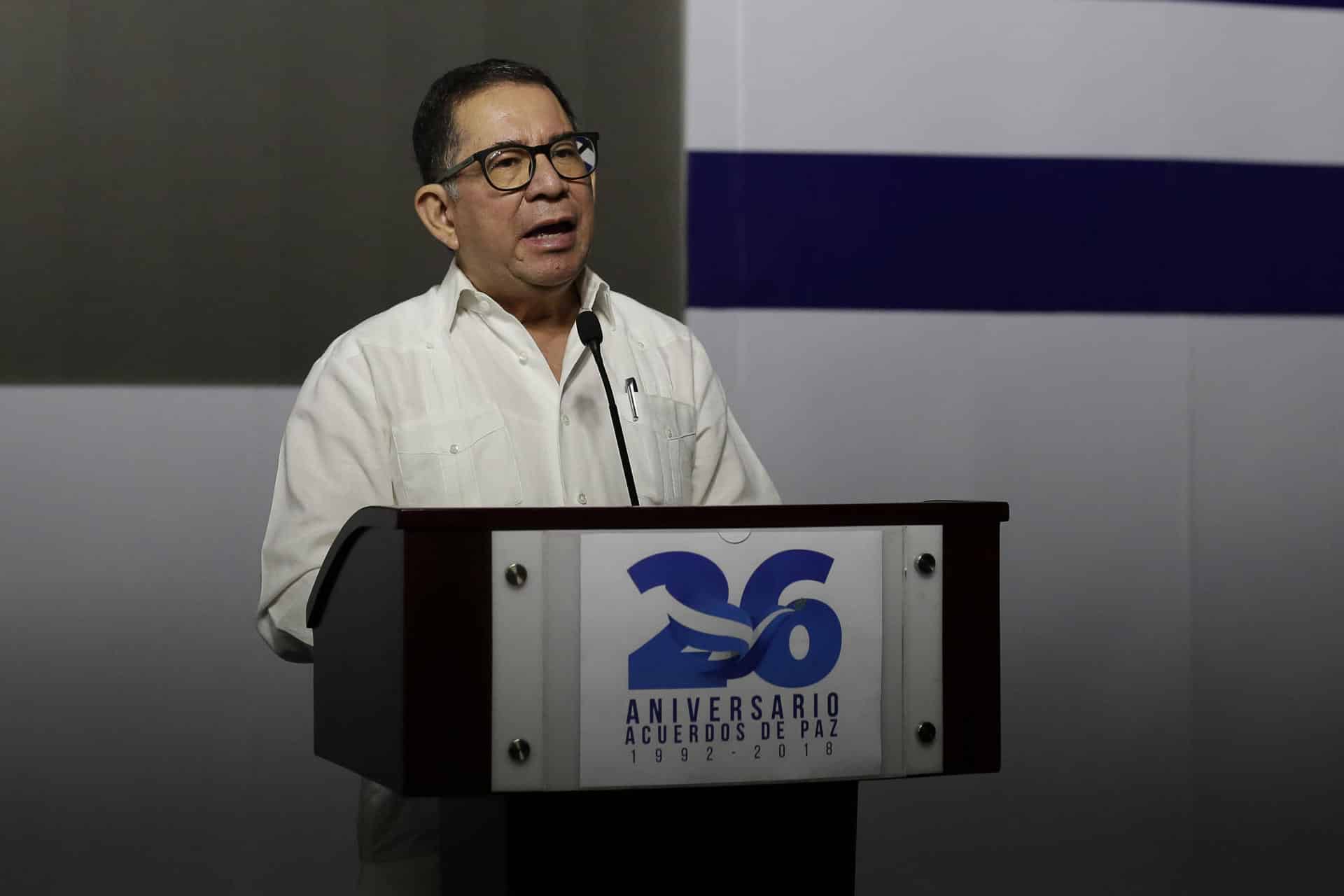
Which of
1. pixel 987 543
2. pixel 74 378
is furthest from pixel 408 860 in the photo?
pixel 74 378

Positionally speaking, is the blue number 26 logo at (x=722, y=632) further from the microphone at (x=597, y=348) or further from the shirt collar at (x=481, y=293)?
the shirt collar at (x=481, y=293)

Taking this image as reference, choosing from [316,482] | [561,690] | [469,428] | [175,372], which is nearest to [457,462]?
[469,428]

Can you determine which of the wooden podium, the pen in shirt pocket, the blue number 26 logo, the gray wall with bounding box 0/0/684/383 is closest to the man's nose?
the pen in shirt pocket

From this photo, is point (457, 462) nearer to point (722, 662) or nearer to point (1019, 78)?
point (722, 662)

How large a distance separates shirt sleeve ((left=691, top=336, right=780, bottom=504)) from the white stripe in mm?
815

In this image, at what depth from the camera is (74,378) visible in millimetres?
2604

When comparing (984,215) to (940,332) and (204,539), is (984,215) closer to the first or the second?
(940,332)

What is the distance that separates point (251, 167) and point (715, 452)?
115cm

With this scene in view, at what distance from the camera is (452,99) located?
192 centimetres

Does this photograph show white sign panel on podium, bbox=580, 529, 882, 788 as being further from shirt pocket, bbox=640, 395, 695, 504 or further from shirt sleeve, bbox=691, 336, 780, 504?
shirt sleeve, bbox=691, 336, 780, 504

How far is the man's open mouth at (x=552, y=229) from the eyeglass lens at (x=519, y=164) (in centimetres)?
6

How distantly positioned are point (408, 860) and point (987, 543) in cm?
88

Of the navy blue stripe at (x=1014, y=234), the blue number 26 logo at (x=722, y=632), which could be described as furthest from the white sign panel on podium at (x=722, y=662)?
the navy blue stripe at (x=1014, y=234)

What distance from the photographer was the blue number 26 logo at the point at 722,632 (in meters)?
1.26
